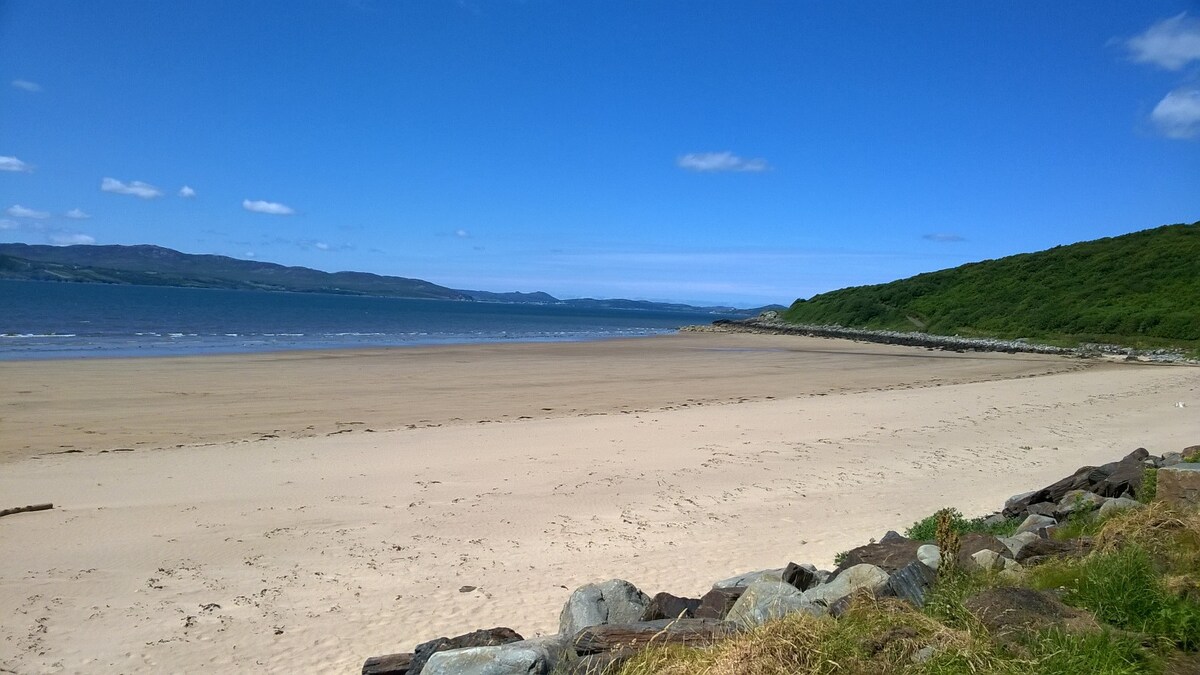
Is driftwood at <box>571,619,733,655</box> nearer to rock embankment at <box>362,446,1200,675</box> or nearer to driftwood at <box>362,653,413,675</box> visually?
rock embankment at <box>362,446,1200,675</box>

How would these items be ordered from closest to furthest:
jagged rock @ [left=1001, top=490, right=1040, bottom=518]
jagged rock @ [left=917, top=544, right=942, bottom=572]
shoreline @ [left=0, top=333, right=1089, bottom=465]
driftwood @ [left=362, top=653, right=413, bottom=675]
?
driftwood @ [left=362, top=653, right=413, bottom=675] < jagged rock @ [left=917, top=544, right=942, bottom=572] < jagged rock @ [left=1001, top=490, right=1040, bottom=518] < shoreline @ [left=0, top=333, right=1089, bottom=465]

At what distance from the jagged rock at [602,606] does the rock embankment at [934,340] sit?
118ft

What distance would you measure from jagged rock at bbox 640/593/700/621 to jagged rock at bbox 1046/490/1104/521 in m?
4.03

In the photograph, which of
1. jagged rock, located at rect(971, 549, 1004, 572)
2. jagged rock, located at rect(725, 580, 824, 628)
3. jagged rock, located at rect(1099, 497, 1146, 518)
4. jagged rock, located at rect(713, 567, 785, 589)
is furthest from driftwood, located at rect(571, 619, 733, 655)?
jagged rock, located at rect(1099, 497, 1146, 518)

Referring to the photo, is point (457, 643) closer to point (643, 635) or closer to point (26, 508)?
point (643, 635)

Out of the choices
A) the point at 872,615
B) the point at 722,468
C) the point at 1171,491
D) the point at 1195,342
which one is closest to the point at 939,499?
the point at 722,468

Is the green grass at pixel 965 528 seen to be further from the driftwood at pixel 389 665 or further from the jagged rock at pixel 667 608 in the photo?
the driftwood at pixel 389 665

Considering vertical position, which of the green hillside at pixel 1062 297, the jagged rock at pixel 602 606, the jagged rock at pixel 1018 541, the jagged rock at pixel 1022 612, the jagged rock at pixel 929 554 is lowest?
the jagged rock at pixel 602 606

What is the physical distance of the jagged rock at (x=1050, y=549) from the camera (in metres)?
5.37

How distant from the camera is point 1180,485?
6.01 metres

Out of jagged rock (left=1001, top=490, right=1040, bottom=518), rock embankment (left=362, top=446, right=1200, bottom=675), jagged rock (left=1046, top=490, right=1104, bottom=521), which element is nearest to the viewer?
rock embankment (left=362, top=446, right=1200, bottom=675)

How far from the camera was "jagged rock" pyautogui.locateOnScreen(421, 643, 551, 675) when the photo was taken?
3848 millimetres

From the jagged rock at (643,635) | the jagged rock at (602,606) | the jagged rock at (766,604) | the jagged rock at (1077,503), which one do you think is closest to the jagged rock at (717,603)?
the jagged rock at (766,604)

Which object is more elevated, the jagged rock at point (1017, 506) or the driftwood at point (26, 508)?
the jagged rock at point (1017, 506)
